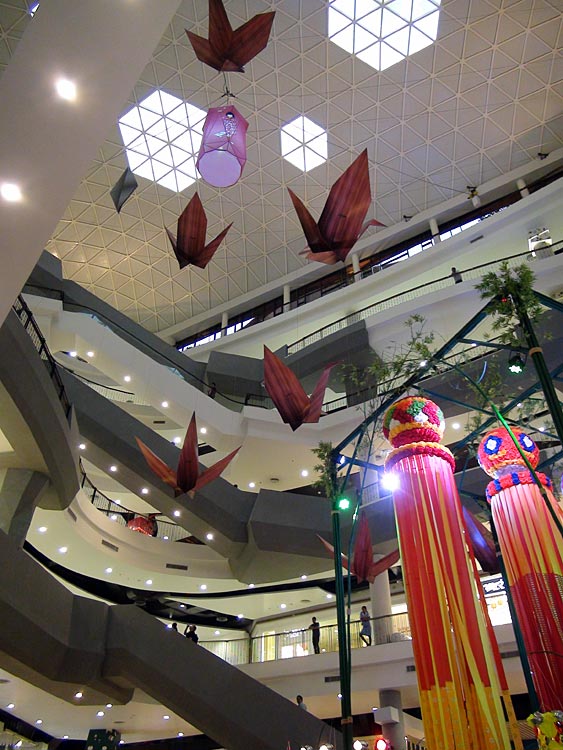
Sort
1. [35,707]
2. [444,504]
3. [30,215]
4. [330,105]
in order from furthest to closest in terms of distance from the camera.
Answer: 1. [330,105]
2. [35,707]
3. [444,504]
4. [30,215]

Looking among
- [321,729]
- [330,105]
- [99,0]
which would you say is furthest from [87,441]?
[330,105]

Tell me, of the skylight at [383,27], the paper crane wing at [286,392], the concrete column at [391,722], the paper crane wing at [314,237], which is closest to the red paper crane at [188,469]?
the paper crane wing at [286,392]

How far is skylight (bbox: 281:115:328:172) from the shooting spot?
19094 millimetres

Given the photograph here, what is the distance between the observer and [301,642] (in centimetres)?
1558

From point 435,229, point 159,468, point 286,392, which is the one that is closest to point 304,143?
point 435,229

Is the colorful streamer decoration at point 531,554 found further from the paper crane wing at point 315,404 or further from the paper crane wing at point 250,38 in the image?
the paper crane wing at point 250,38

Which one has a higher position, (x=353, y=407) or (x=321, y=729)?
(x=353, y=407)

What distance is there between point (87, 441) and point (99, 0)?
12078 millimetres

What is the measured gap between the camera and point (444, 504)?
13.6 ft

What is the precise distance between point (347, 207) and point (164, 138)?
54.9 ft

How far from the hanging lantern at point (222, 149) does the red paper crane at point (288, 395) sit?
2001 mm

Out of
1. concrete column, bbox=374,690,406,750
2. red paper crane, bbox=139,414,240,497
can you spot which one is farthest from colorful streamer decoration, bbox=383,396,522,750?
concrete column, bbox=374,690,406,750

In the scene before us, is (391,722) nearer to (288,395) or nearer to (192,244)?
(288,395)

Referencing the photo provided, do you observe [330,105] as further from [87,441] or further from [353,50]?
[87,441]
